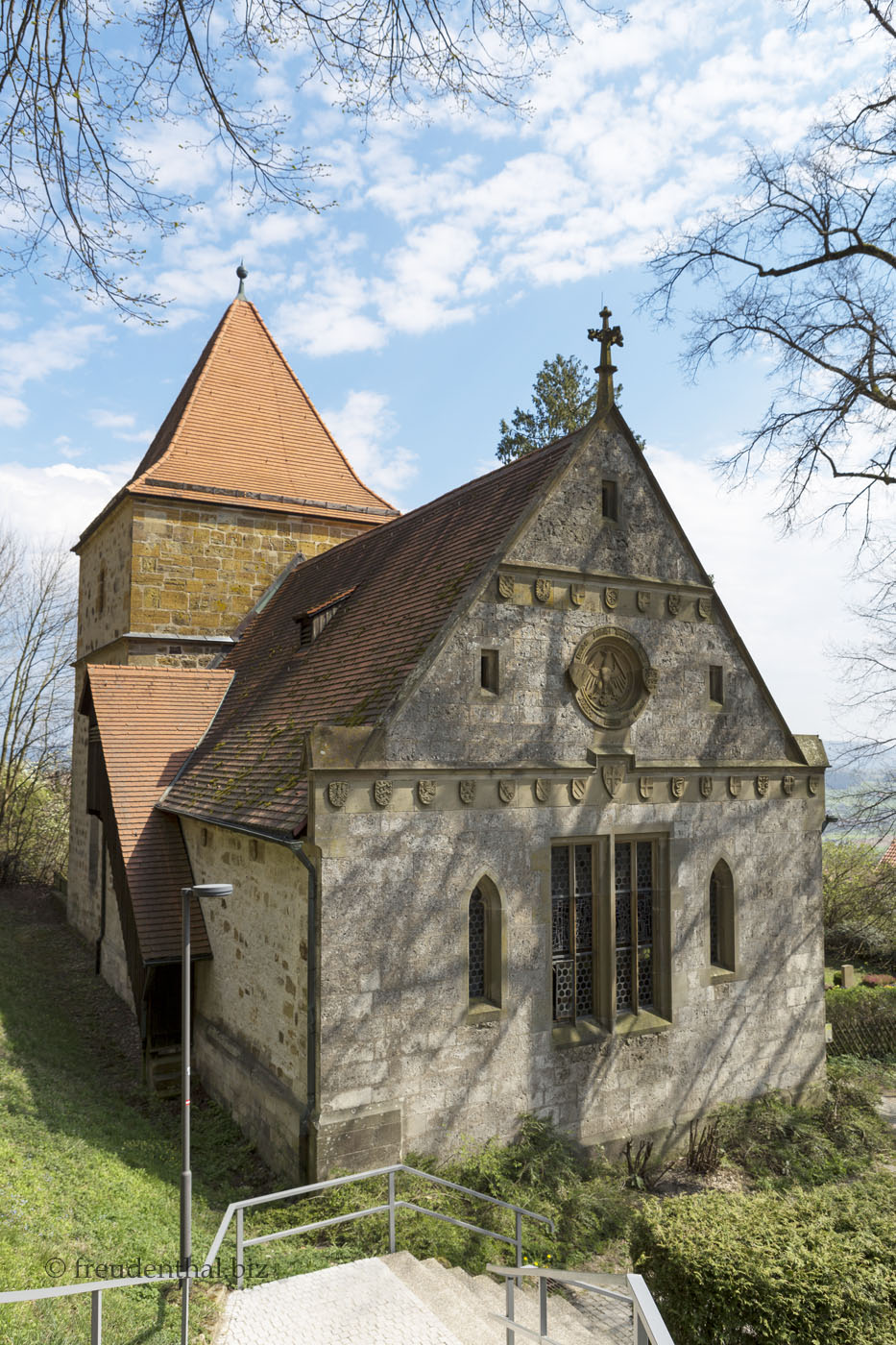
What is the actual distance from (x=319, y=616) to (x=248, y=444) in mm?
7921

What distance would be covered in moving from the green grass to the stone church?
73 cm

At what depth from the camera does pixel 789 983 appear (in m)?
13.2

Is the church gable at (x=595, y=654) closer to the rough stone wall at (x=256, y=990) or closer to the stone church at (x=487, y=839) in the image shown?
the stone church at (x=487, y=839)

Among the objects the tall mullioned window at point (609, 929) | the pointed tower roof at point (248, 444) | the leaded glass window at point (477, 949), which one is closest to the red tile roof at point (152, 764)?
the leaded glass window at point (477, 949)

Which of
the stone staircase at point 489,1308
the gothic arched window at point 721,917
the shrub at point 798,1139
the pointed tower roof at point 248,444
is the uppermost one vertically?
the pointed tower roof at point 248,444

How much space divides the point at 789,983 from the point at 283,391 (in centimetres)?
1728

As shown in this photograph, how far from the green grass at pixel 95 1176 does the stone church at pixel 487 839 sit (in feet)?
2.38

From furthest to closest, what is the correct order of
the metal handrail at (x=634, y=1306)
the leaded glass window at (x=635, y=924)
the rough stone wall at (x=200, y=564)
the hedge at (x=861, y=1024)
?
the rough stone wall at (x=200, y=564) < the hedge at (x=861, y=1024) < the leaded glass window at (x=635, y=924) < the metal handrail at (x=634, y=1306)

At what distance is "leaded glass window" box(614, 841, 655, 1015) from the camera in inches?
460

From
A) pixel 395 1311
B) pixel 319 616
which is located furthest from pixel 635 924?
pixel 319 616

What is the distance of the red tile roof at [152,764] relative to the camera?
492 inches

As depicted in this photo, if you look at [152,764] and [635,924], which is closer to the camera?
[635,924]

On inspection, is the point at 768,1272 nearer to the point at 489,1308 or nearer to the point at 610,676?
the point at 489,1308

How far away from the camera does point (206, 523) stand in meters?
18.4
